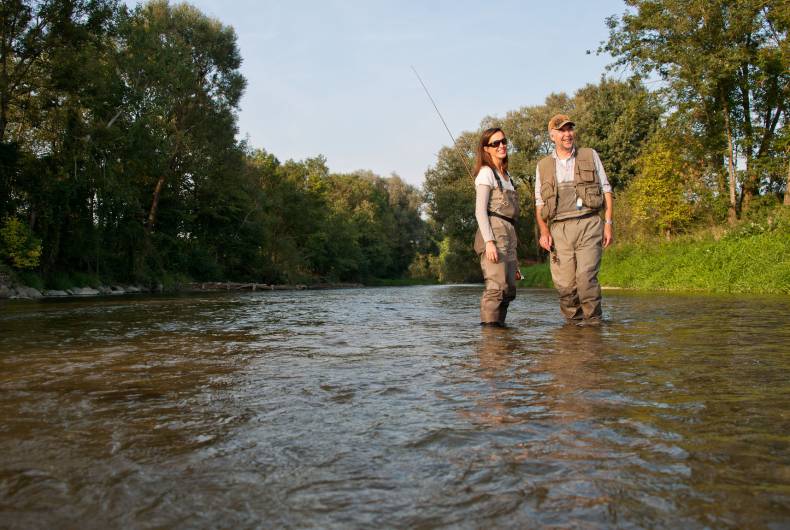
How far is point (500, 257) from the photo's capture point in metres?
6.27

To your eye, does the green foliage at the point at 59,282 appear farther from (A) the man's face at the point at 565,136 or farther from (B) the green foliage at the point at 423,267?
(B) the green foliage at the point at 423,267

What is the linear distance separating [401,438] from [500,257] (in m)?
4.27

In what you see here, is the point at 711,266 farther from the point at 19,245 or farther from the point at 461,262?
the point at 461,262

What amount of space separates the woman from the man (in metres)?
0.44

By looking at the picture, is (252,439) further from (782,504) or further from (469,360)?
(469,360)

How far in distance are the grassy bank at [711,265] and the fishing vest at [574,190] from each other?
8216 mm

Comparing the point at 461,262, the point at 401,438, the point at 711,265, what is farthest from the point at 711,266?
the point at 461,262

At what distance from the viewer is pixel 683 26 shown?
1992cm

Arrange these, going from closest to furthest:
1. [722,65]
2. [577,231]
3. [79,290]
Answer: [577,231] < [722,65] < [79,290]

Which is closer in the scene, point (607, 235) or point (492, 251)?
point (492, 251)

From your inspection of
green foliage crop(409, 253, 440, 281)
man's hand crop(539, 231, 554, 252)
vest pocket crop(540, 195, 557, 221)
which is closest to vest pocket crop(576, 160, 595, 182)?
vest pocket crop(540, 195, 557, 221)

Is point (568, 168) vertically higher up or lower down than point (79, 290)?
higher up

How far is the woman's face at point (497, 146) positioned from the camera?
6.33 meters

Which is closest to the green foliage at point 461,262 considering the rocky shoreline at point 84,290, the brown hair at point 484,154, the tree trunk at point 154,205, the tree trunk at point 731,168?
the rocky shoreline at point 84,290
